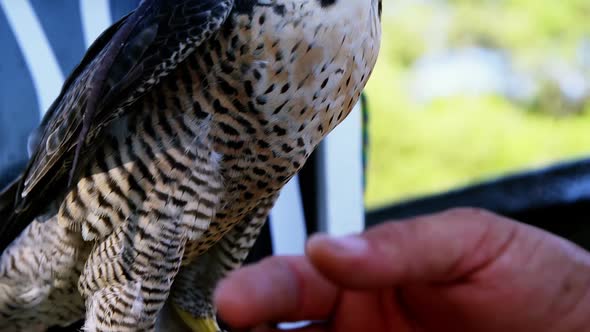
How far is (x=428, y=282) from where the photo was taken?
29.3 inches

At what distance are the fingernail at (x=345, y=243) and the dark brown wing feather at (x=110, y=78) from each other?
37 centimetres

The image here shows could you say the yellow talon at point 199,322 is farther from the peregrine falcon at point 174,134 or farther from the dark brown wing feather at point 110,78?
the dark brown wing feather at point 110,78

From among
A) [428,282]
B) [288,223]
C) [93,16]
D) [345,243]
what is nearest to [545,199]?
[288,223]

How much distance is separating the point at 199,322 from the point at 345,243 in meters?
0.78

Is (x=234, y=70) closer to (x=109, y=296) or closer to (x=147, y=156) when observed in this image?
(x=147, y=156)

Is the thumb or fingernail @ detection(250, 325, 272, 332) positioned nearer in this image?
the thumb

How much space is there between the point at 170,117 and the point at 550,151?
3.82m

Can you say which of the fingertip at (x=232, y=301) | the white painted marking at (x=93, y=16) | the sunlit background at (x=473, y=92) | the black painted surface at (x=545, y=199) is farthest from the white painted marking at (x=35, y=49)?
the sunlit background at (x=473, y=92)

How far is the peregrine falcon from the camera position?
0.89m

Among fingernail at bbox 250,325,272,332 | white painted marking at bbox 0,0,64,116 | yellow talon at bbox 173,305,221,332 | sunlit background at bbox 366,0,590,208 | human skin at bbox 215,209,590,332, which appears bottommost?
sunlit background at bbox 366,0,590,208

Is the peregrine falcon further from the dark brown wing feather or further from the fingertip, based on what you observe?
the fingertip

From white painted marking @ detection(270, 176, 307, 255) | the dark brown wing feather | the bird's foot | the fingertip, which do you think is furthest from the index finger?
white painted marking @ detection(270, 176, 307, 255)

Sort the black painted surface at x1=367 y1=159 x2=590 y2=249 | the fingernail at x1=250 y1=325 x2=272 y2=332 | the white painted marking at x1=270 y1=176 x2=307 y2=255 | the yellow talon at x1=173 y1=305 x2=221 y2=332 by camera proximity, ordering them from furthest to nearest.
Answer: the black painted surface at x1=367 y1=159 x2=590 y2=249 → the white painted marking at x1=270 y1=176 x2=307 y2=255 → the yellow talon at x1=173 y1=305 x2=221 y2=332 → the fingernail at x1=250 y1=325 x2=272 y2=332

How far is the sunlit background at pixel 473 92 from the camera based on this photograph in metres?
4.32
